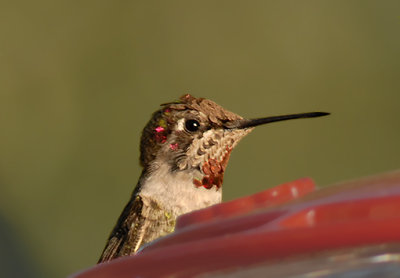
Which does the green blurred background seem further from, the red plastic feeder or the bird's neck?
the red plastic feeder

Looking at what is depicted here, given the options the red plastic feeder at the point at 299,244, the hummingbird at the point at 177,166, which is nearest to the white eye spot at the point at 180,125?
the hummingbird at the point at 177,166

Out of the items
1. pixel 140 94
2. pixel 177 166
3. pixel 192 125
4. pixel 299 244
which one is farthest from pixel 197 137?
pixel 299 244

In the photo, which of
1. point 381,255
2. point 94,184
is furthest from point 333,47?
point 381,255

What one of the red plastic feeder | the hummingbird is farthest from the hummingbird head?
the red plastic feeder

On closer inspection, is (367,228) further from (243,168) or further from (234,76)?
(234,76)

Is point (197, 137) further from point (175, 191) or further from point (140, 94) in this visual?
point (140, 94)

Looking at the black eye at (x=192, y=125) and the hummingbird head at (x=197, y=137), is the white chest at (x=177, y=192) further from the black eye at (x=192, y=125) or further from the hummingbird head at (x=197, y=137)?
the black eye at (x=192, y=125)

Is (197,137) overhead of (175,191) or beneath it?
overhead
